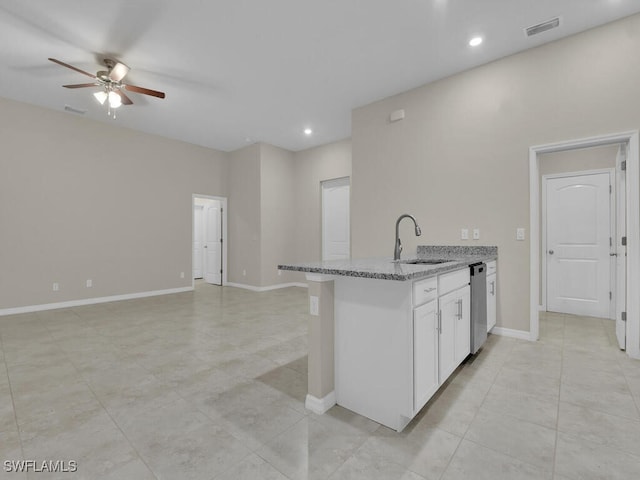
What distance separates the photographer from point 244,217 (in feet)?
22.3

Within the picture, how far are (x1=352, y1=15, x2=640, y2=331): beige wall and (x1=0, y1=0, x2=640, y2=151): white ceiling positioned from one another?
0.21m

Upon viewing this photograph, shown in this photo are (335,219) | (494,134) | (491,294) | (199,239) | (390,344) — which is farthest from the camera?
(199,239)

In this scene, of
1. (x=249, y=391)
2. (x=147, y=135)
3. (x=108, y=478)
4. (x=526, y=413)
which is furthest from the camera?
(x=147, y=135)

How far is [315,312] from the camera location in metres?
1.92

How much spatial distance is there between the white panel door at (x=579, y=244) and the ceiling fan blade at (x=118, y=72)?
5.70m

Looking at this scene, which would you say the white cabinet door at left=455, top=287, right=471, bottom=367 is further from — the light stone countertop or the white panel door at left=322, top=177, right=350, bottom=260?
the white panel door at left=322, top=177, right=350, bottom=260

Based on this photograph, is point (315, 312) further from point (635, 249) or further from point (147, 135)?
point (147, 135)

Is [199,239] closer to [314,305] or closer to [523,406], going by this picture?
[314,305]

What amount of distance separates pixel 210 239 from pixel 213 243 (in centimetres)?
23

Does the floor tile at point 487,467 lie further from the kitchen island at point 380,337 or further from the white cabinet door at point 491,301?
the white cabinet door at point 491,301

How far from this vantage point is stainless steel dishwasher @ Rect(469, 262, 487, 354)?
2.53 meters

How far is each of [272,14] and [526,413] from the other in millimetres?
3690

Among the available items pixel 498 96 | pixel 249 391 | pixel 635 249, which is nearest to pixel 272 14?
pixel 498 96

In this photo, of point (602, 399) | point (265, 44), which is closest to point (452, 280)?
point (602, 399)
